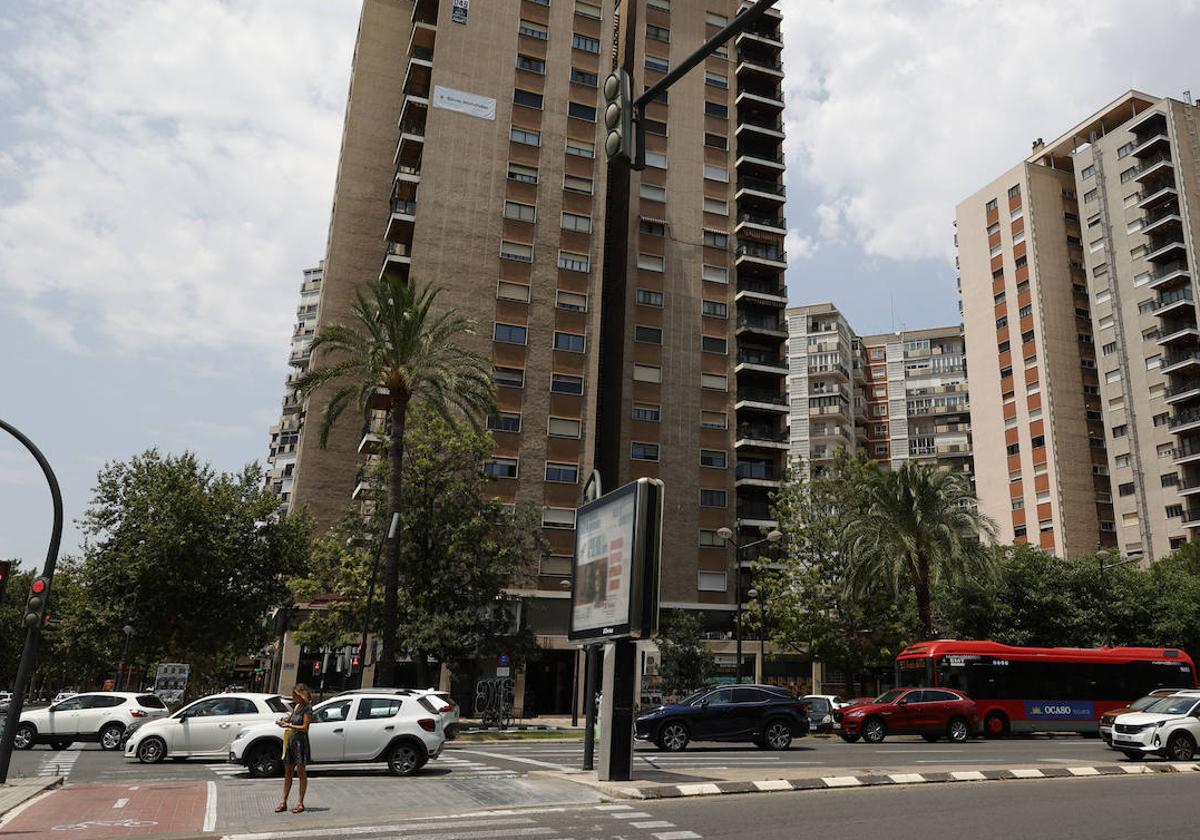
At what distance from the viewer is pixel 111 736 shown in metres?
23.6

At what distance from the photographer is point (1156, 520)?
64688 mm

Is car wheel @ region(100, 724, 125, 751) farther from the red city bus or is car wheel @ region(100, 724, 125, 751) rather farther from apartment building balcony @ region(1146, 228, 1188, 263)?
apartment building balcony @ region(1146, 228, 1188, 263)

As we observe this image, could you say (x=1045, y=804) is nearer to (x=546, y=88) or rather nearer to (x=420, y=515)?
(x=420, y=515)

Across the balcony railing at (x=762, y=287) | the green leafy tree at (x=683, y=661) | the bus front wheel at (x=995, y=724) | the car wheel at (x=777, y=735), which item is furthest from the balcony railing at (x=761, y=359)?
the car wheel at (x=777, y=735)

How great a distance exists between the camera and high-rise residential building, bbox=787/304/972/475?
287 ft

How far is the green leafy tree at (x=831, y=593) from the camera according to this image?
41.4 m

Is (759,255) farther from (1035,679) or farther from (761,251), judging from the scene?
(1035,679)

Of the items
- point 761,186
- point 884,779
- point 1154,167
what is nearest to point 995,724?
point 884,779

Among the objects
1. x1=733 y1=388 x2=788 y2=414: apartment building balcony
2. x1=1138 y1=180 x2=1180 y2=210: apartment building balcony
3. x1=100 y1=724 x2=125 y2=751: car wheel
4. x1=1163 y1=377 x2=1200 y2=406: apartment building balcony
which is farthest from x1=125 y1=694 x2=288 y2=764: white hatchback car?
x1=1138 y1=180 x2=1180 y2=210: apartment building balcony

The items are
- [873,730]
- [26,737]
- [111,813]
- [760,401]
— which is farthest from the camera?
[760,401]

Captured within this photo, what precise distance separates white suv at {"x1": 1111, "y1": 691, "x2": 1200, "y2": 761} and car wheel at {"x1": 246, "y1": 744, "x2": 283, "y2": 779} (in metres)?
17.8

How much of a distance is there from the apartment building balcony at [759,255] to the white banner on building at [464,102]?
61.7 feet

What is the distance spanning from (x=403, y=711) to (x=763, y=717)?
33.0 ft

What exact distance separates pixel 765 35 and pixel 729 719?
5997 centimetres
